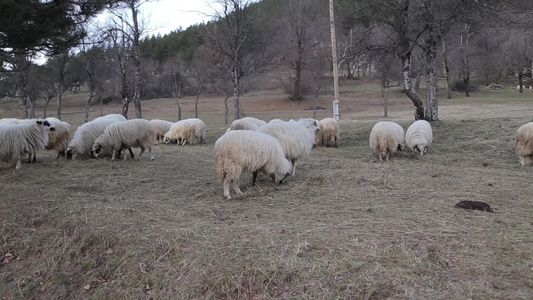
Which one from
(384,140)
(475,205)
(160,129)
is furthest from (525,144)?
(160,129)

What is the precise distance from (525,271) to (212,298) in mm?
3053

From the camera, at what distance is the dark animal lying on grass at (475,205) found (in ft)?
18.5

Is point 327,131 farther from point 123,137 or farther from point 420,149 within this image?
point 123,137

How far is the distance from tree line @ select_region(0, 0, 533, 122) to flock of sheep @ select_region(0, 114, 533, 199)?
1.79 metres

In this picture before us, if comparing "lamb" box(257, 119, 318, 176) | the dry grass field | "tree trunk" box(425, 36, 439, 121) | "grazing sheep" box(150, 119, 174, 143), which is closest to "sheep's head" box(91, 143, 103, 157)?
the dry grass field

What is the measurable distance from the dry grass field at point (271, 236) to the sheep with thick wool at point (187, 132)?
7.78 metres

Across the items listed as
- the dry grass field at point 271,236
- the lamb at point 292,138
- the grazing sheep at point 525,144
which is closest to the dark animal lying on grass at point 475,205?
the dry grass field at point 271,236

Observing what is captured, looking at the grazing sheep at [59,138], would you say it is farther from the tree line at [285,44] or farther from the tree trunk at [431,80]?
the tree trunk at [431,80]

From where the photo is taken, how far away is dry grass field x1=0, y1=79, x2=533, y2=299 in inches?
154

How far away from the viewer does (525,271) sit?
3748mm

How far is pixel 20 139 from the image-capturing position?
31.8ft

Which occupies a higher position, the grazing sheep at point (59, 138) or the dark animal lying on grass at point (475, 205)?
the grazing sheep at point (59, 138)

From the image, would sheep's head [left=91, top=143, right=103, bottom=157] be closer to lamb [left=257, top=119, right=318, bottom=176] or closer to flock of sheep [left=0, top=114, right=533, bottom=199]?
flock of sheep [left=0, top=114, right=533, bottom=199]

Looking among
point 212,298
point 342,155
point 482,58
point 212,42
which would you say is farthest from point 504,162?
point 482,58
